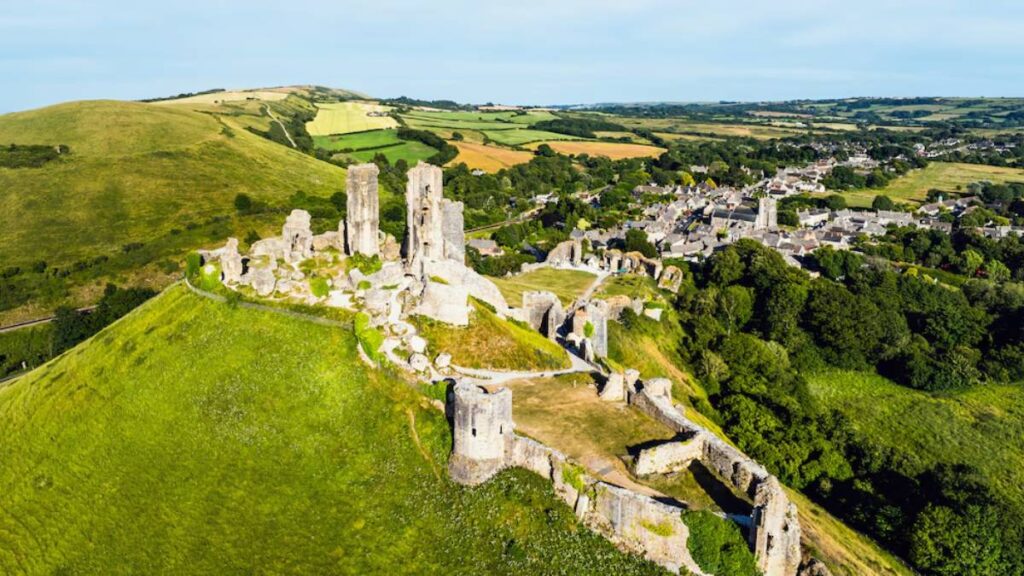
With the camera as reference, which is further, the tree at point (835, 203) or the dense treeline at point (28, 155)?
the tree at point (835, 203)

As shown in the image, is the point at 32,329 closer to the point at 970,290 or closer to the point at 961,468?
the point at 961,468

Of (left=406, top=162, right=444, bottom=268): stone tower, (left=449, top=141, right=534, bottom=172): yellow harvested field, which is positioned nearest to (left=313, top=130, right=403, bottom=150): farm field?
(left=449, top=141, right=534, bottom=172): yellow harvested field

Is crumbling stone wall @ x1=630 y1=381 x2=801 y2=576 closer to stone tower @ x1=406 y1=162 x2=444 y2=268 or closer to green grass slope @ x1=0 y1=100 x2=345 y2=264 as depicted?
stone tower @ x1=406 y1=162 x2=444 y2=268

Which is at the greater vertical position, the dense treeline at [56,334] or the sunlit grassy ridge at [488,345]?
the sunlit grassy ridge at [488,345]

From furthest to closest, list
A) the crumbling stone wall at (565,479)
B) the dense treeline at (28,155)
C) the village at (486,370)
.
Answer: the dense treeline at (28,155) < the village at (486,370) < the crumbling stone wall at (565,479)

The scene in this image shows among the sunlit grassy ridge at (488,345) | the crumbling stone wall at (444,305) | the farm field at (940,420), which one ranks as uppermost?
the crumbling stone wall at (444,305)

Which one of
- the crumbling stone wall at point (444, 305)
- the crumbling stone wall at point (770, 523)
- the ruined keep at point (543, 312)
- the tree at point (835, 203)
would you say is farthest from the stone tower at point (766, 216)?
the crumbling stone wall at point (770, 523)

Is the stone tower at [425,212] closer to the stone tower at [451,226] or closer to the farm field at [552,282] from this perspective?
the stone tower at [451,226]
